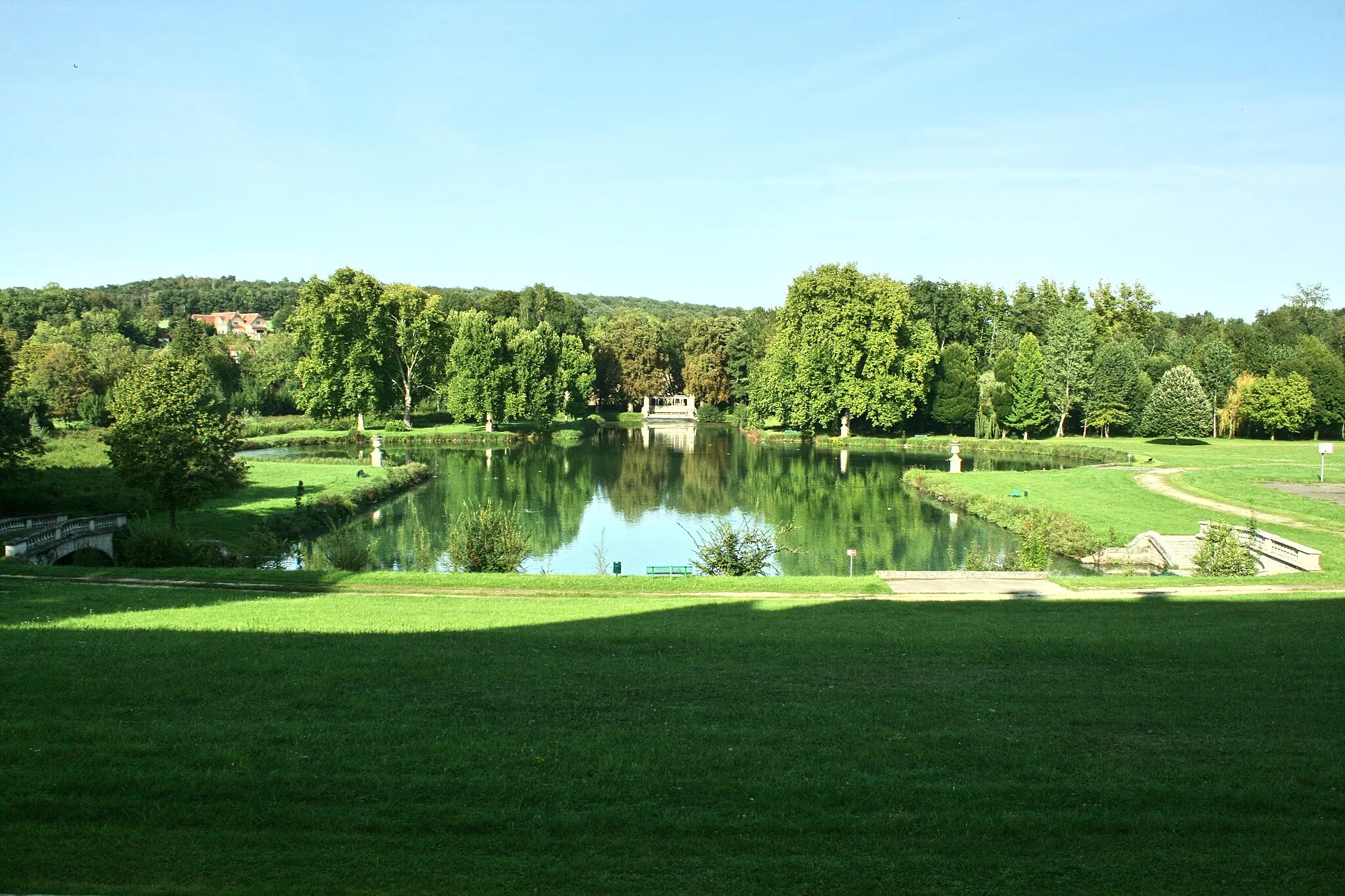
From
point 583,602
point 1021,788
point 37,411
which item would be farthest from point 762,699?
point 37,411

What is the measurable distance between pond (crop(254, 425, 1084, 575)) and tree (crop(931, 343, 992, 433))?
9.04 meters

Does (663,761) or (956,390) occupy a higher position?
(956,390)

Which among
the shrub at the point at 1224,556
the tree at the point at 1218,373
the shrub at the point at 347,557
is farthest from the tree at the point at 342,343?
the tree at the point at 1218,373

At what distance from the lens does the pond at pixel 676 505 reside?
94.5ft

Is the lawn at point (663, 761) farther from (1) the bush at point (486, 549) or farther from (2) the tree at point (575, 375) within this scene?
(2) the tree at point (575, 375)

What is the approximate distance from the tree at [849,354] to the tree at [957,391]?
57.2 inches

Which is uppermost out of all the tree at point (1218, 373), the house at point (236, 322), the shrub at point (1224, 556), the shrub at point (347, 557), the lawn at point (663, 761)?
the house at point (236, 322)

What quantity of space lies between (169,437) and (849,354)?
51.1 metres

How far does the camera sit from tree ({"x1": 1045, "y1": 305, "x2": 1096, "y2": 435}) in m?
67.7

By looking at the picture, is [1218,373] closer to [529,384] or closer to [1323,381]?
[1323,381]

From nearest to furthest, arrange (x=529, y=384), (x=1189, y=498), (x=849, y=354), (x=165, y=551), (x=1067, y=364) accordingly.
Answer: (x=165, y=551) < (x=1189, y=498) < (x=1067, y=364) < (x=849, y=354) < (x=529, y=384)

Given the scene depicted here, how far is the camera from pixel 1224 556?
21.2 metres

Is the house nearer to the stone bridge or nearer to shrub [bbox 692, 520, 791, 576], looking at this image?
the stone bridge

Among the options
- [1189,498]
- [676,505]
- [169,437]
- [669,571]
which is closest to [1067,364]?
[1189,498]
